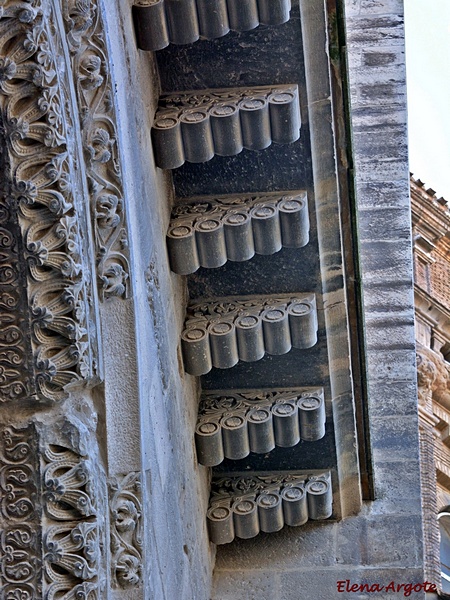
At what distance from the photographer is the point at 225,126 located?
4.70 m

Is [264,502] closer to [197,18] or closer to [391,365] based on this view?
[391,365]

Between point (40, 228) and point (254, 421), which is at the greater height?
point (40, 228)

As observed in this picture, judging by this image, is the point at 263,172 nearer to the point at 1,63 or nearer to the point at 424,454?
the point at 1,63

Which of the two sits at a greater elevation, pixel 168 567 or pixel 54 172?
pixel 54 172

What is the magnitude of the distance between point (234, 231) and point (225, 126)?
449 mm

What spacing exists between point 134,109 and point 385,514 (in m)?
2.82

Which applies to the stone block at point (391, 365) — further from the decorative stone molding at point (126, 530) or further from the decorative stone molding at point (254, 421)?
the decorative stone molding at point (126, 530)

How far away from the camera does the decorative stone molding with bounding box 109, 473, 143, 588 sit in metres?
4.10

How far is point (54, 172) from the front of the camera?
383cm

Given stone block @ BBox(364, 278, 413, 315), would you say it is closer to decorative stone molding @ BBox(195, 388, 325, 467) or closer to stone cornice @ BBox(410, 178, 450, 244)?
decorative stone molding @ BBox(195, 388, 325, 467)

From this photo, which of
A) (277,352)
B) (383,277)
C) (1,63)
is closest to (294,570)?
(277,352)

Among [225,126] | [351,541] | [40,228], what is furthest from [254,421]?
[40,228]

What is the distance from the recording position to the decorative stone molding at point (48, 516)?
3.87 m

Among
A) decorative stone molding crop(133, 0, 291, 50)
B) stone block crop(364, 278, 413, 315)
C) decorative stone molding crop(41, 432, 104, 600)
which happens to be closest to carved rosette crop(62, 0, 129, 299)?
decorative stone molding crop(133, 0, 291, 50)
